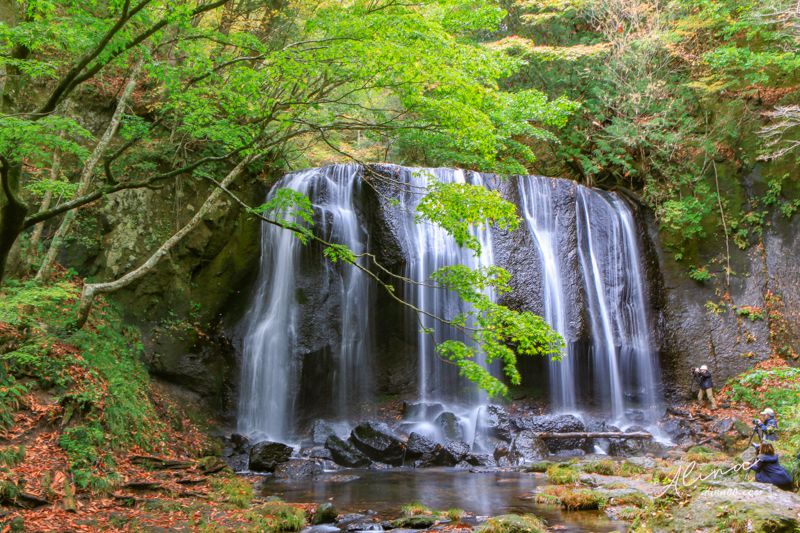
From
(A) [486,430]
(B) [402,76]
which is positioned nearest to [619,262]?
(A) [486,430]

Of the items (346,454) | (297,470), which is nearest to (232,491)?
(297,470)

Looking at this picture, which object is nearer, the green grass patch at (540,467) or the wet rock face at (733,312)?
the green grass patch at (540,467)

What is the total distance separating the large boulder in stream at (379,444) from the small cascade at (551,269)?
17.1ft

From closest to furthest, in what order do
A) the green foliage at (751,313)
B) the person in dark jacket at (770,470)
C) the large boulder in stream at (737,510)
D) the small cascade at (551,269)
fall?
the large boulder in stream at (737,510)
the person in dark jacket at (770,470)
the small cascade at (551,269)
the green foliage at (751,313)

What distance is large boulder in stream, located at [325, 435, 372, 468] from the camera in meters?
11.6

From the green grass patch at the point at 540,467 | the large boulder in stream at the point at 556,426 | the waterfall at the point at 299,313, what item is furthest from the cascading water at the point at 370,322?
the green grass patch at the point at 540,467

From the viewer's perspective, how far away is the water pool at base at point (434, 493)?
7.55 metres

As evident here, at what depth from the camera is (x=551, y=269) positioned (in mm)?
15688

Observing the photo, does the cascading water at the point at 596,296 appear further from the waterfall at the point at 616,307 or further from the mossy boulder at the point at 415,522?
the mossy boulder at the point at 415,522

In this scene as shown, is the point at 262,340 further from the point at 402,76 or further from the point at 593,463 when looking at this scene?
the point at 402,76

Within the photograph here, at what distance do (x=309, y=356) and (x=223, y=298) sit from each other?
2656mm

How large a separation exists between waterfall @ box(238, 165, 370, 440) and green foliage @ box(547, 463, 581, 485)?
6.03 metres

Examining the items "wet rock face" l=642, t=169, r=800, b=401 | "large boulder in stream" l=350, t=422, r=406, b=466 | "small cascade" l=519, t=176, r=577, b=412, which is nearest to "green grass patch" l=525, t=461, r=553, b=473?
"large boulder in stream" l=350, t=422, r=406, b=466

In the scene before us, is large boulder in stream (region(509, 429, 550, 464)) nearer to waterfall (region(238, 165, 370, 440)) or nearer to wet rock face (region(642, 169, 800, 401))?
waterfall (region(238, 165, 370, 440))
